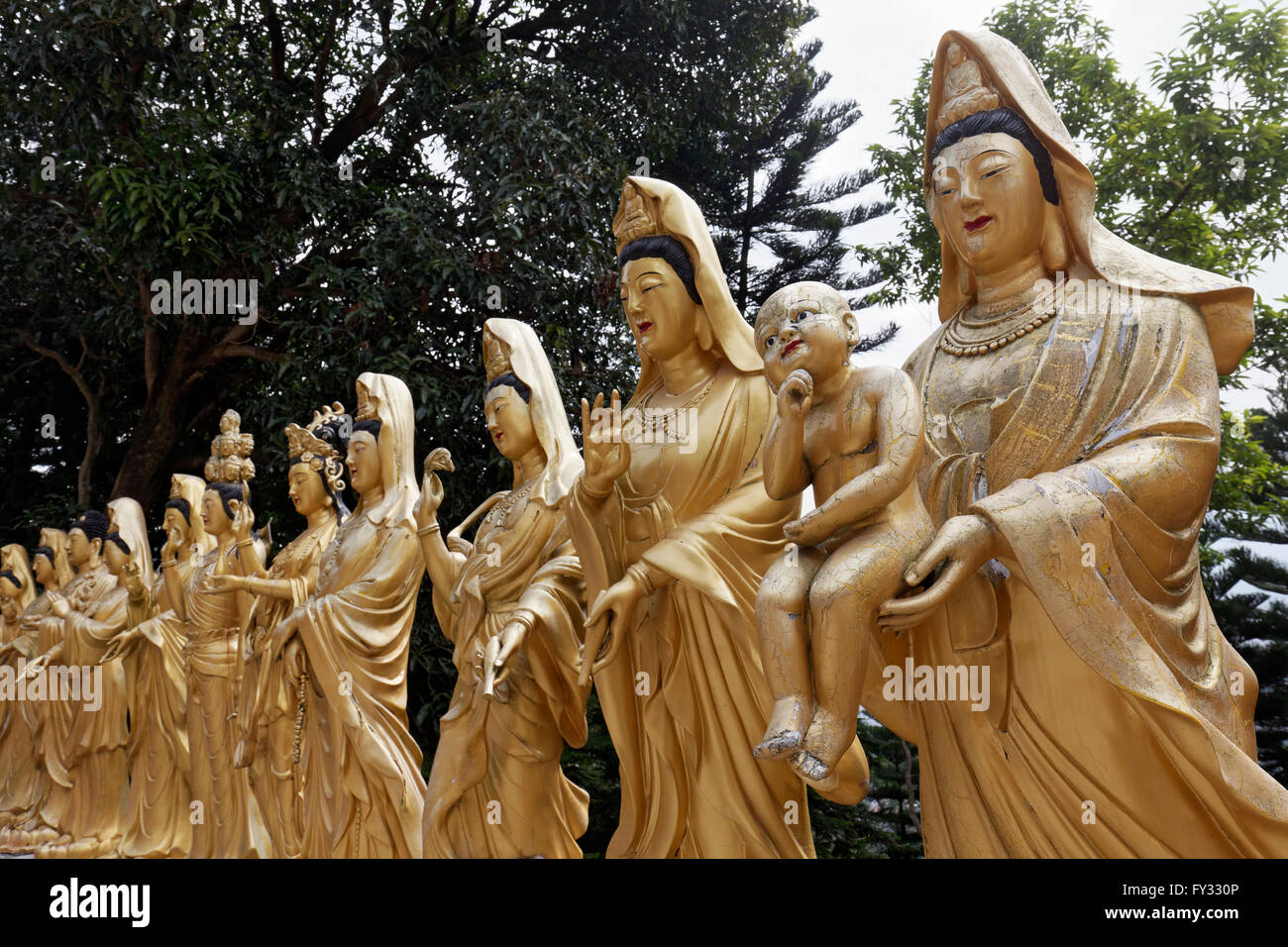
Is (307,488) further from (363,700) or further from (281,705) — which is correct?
(363,700)

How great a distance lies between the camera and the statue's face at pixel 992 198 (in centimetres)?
379

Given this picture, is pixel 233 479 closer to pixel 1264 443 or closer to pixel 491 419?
pixel 491 419

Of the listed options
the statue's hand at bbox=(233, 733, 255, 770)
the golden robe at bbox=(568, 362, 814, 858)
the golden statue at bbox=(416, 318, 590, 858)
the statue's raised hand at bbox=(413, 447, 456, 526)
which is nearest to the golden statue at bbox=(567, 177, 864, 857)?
the golden robe at bbox=(568, 362, 814, 858)

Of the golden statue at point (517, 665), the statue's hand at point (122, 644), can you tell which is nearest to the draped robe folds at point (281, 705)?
the golden statue at point (517, 665)

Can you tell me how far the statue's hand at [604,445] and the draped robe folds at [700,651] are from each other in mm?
147

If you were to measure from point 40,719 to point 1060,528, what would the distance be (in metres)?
9.75

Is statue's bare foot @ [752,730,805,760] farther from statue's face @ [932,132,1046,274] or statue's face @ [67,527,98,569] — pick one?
statue's face @ [67,527,98,569]

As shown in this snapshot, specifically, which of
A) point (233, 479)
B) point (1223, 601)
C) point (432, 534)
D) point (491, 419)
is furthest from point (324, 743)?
point (1223, 601)

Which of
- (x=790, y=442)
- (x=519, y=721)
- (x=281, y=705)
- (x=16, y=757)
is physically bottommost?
(x=16, y=757)

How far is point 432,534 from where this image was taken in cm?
591

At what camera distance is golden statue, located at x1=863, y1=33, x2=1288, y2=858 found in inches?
129

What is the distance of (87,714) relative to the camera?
10039 millimetres

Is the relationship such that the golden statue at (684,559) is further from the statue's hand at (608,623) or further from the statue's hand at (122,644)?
the statue's hand at (122,644)

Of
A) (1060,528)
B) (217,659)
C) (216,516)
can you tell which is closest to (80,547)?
(217,659)
